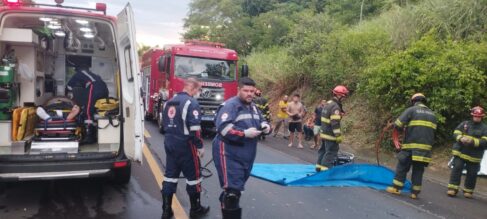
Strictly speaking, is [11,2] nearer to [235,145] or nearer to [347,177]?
[235,145]

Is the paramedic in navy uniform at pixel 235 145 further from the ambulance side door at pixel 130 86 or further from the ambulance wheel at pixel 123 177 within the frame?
the ambulance wheel at pixel 123 177

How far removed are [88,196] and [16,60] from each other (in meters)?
2.44

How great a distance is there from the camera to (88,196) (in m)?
6.28

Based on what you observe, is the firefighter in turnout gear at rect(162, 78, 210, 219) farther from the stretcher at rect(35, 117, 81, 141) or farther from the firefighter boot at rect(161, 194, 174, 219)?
the stretcher at rect(35, 117, 81, 141)

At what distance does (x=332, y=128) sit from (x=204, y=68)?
639cm

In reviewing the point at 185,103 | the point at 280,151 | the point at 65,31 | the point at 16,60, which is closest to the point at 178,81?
the point at 280,151

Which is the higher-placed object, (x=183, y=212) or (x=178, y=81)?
(x=178, y=81)

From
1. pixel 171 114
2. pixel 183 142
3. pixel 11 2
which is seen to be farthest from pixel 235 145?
pixel 11 2

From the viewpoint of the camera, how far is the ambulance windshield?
13695 mm

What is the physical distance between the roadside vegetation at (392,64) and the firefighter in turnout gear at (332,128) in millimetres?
3459

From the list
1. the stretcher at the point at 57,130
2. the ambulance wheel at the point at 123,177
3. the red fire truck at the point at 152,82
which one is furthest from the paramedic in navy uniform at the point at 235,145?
the red fire truck at the point at 152,82

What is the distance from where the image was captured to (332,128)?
8.43 m

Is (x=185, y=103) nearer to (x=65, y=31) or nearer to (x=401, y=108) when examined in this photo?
(x=65, y=31)

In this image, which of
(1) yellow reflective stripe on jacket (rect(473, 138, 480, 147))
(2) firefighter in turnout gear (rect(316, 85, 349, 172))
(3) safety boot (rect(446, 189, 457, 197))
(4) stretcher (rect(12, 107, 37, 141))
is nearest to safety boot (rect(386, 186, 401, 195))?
(3) safety boot (rect(446, 189, 457, 197))
